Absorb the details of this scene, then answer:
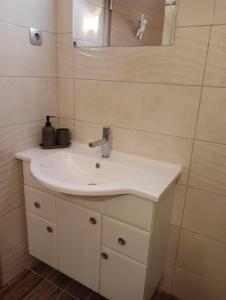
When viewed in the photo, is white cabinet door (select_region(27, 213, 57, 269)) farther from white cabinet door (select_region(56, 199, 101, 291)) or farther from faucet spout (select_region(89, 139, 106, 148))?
faucet spout (select_region(89, 139, 106, 148))

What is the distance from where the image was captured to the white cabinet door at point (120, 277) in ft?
3.61

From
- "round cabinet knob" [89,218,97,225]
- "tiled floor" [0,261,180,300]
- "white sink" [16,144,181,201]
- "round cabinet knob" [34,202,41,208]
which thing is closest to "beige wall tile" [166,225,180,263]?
"tiled floor" [0,261,180,300]

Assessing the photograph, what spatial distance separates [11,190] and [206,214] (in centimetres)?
113

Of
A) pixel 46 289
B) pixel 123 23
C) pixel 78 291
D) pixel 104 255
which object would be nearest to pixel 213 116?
pixel 123 23

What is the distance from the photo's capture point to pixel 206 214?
1.24 m

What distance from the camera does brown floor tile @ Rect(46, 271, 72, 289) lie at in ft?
4.89

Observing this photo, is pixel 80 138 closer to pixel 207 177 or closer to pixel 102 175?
pixel 102 175

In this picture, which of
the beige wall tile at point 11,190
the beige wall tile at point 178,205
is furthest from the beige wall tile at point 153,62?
the beige wall tile at point 11,190

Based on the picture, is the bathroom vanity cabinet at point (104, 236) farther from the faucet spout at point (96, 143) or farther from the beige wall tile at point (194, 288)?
the faucet spout at point (96, 143)

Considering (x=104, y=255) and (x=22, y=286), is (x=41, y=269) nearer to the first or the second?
(x=22, y=286)

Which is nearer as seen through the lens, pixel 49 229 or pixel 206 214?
pixel 206 214

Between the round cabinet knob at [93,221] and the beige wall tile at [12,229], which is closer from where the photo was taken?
the round cabinet knob at [93,221]

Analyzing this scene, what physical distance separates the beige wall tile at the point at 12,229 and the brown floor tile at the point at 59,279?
32 cm

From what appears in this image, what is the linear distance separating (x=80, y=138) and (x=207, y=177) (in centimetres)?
83
